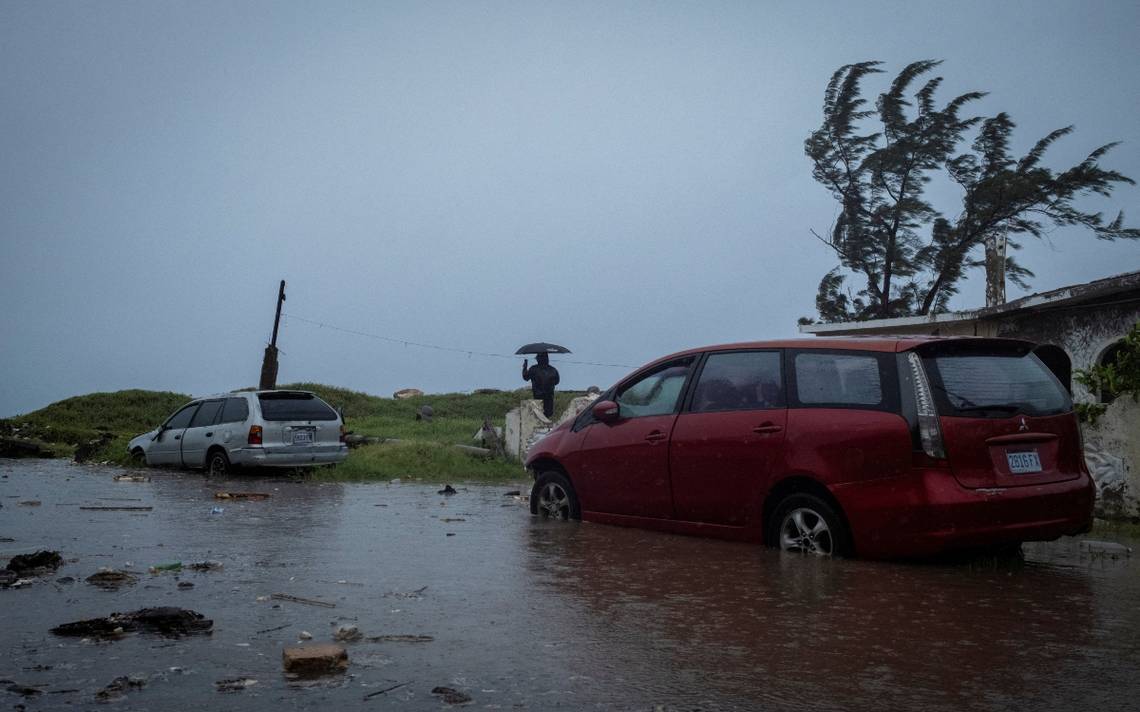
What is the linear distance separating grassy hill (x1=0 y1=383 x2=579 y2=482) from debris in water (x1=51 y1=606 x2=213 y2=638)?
13156 millimetres

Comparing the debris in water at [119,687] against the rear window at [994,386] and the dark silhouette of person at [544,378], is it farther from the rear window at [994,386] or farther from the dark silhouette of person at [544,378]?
the dark silhouette of person at [544,378]

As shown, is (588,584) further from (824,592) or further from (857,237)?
(857,237)

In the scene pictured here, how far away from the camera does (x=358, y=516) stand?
11.6 meters

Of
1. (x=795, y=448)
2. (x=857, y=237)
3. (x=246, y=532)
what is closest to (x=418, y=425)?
(x=857, y=237)

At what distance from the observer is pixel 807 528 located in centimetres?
802

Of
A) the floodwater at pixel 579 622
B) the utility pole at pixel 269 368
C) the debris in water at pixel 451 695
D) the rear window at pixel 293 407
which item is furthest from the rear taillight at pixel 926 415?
the utility pole at pixel 269 368

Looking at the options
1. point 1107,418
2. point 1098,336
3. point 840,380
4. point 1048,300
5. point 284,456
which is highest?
point 1048,300

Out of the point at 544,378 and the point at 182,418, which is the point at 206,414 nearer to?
the point at 182,418

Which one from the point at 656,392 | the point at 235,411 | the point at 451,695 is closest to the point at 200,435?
the point at 235,411

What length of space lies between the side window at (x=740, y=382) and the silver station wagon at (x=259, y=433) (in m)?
11.0

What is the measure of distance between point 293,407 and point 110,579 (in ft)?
39.9

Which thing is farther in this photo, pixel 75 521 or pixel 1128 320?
pixel 1128 320

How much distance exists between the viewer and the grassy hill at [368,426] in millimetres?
19984

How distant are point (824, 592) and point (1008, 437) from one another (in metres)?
2.03
